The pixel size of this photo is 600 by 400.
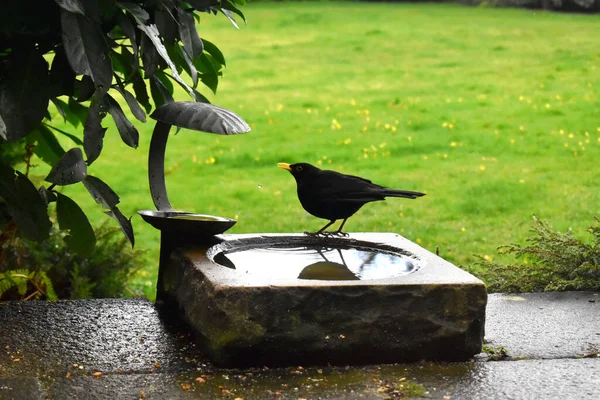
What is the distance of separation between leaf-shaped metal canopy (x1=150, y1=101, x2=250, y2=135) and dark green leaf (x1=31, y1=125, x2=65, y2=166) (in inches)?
23.3

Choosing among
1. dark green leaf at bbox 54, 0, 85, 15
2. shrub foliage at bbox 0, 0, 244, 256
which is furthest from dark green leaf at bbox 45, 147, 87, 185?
dark green leaf at bbox 54, 0, 85, 15

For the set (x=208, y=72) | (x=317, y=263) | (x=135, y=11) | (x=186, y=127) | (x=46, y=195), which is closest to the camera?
(x=135, y=11)

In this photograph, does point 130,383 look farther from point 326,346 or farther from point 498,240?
point 498,240

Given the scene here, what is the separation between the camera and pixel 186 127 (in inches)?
138

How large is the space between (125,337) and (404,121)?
9.04 metres

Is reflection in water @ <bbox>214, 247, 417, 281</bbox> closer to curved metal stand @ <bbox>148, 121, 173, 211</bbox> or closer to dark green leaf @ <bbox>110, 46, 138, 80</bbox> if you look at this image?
curved metal stand @ <bbox>148, 121, 173, 211</bbox>

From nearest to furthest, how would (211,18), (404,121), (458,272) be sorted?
(458,272), (404,121), (211,18)

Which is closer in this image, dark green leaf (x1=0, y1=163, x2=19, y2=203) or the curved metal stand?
dark green leaf (x1=0, y1=163, x2=19, y2=203)

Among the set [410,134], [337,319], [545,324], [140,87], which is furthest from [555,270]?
[410,134]

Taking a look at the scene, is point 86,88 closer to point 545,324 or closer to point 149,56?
point 149,56

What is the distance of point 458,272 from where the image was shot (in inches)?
144

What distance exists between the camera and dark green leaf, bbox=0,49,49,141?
8.44 feet

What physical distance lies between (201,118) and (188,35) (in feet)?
2.32

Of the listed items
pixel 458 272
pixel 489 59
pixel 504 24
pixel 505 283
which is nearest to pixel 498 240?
pixel 505 283
